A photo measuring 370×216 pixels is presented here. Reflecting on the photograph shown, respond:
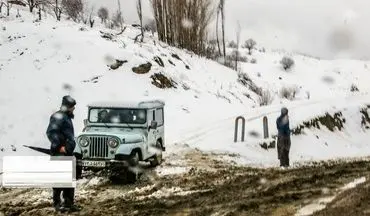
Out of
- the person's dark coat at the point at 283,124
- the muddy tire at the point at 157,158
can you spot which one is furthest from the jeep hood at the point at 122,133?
the person's dark coat at the point at 283,124

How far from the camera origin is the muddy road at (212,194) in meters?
8.65

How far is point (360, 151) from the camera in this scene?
26.0m

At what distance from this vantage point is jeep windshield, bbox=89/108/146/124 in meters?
13.8

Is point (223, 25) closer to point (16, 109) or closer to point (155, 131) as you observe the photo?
point (16, 109)

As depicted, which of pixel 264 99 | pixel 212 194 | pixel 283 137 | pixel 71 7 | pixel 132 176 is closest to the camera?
pixel 212 194

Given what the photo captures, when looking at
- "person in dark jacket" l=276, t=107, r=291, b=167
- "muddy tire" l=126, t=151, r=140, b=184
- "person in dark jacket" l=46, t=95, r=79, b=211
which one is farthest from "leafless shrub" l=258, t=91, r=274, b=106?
→ "person in dark jacket" l=46, t=95, r=79, b=211

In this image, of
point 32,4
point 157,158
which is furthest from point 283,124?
point 32,4

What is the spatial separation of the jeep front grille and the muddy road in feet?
2.24

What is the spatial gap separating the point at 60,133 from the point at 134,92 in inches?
872

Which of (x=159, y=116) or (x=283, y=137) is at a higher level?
(x=159, y=116)

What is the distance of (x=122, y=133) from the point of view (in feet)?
42.6

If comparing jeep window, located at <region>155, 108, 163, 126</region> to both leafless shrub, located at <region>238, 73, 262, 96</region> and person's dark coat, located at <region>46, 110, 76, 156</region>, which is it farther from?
leafless shrub, located at <region>238, 73, 262, 96</region>

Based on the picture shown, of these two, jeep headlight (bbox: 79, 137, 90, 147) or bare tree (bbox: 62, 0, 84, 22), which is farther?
bare tree (bbox: 62, 0, 84, 22)

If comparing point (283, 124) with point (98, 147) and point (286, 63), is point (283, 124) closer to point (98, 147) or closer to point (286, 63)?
point (98, 147)
